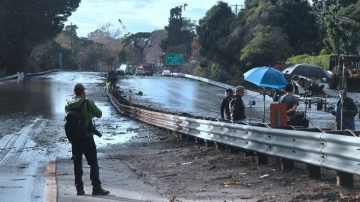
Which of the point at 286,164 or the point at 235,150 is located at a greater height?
the point at 286,164

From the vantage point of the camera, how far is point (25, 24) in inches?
2753

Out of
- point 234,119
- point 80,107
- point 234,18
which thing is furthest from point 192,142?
point 234,18

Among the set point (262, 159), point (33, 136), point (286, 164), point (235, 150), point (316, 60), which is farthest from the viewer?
point (316, 60)

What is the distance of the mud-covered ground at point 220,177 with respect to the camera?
8438mm

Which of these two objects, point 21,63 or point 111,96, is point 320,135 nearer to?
point 111,96

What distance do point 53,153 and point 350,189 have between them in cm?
923

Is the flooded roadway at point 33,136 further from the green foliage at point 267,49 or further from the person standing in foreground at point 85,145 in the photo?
the green foliage at point 267,49

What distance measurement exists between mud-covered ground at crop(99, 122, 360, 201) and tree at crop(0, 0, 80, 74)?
51121 millimetres

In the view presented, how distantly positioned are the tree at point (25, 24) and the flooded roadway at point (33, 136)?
92.7 feet

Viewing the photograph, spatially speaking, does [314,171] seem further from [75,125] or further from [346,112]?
[346,112]

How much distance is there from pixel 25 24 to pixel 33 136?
52634 millimetres

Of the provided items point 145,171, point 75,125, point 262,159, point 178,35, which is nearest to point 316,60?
point 145,171

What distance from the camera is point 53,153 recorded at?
15672 millimetres

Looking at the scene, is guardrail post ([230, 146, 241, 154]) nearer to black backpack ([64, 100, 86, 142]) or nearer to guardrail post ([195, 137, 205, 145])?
guardrail post ([195, 137, 205, 145])
